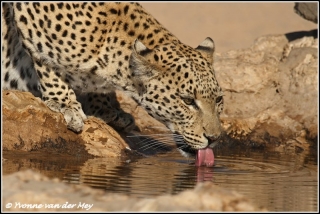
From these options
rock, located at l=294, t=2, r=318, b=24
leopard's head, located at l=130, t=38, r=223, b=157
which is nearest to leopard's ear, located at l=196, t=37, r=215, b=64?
leopard's head, located at l=130, t=38, r=223, b=157

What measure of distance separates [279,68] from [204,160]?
405 cm

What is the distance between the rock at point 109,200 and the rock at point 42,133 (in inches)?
118

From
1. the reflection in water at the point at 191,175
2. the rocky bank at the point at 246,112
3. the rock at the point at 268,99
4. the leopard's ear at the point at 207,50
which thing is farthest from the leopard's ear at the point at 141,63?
the rock at the point at 268,99

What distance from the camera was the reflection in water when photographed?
9633mm

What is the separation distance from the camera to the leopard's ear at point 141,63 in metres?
11.7

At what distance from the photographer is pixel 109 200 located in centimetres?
814

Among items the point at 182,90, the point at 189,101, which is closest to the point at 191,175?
the point at 189,101

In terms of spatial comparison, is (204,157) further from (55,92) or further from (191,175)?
(55,92)

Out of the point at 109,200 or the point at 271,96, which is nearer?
the point at 109,200

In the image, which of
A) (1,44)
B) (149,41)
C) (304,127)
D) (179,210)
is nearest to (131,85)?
(149,41)

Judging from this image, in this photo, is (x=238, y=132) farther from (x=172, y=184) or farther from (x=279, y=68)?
(x=172, y=184)

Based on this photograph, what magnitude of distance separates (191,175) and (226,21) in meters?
13.3

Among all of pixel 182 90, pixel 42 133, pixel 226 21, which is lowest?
pixel 42 133

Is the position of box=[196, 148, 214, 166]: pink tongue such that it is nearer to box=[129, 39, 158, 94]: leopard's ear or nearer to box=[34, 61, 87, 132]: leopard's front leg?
box=[129, 39, 158, 94]: leopard's ear
